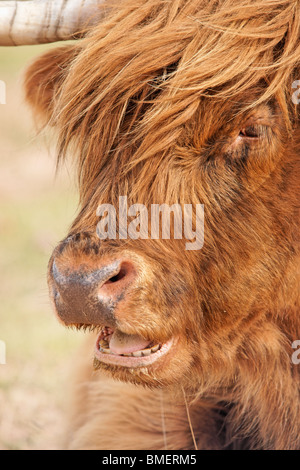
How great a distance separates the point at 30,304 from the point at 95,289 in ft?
13.9

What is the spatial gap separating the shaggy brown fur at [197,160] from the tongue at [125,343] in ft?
0.25

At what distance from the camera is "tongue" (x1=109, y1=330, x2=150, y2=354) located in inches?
101

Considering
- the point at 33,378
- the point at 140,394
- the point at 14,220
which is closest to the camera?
the point at 140,394

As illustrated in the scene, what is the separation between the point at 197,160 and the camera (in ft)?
8.35

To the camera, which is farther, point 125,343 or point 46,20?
point 46,20

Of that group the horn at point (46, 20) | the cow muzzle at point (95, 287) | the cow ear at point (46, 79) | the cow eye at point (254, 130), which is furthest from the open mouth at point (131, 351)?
the horn at point (46, 20)

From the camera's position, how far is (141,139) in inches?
103

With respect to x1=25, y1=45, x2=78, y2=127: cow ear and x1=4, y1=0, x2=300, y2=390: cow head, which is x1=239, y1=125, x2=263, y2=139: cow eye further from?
x1=25, y1=45, x2=78, y2=127: cow ear

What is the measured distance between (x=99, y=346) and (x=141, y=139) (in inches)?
29.5

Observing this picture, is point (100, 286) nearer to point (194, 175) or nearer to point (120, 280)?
point (120, 280)

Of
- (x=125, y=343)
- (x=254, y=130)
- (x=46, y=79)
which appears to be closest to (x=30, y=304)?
(x=46, y=79)

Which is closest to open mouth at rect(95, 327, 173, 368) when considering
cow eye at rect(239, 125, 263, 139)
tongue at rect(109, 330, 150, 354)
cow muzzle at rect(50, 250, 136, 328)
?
tongue at rect(109, 330, 150, 354)
